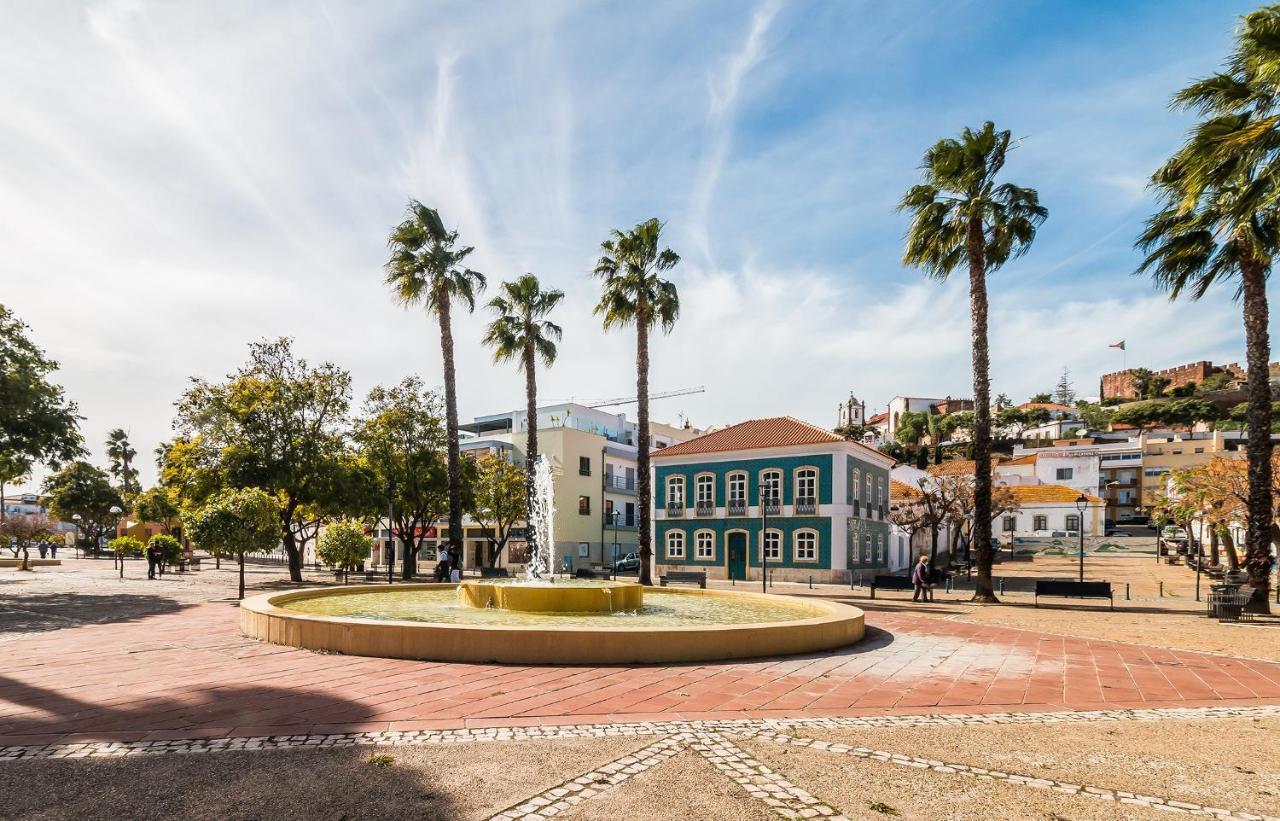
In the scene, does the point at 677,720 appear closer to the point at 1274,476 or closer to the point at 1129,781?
the point at 1129,781

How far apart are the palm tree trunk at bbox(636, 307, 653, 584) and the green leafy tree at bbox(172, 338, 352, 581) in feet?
35.7

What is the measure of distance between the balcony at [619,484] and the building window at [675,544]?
13242mm

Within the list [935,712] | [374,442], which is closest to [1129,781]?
[935,712]

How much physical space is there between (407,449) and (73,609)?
1533 centimetres

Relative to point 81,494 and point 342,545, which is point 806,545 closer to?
point 342,545

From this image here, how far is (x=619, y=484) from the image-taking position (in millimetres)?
53062

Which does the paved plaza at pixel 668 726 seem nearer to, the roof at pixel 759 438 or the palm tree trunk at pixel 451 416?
the palm tree trunk at pixel 451 416

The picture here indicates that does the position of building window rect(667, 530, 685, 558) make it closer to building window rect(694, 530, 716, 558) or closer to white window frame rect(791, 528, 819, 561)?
building window rect(694, 530, 716, 558)

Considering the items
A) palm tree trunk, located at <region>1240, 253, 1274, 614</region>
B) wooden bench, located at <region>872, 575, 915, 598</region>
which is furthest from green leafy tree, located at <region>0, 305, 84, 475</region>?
palm tree trunk, located at <region>1240, 253, 1274, 614</region>

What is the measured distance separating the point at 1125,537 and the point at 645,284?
194 ft

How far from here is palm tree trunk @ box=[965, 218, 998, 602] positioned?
21.9m

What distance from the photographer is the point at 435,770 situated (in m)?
5.08

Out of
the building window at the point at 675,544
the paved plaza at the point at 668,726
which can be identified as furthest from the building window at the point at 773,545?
the paved plaza at the point at 668,726

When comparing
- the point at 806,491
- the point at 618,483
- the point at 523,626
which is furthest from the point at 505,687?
the point at 618,483
